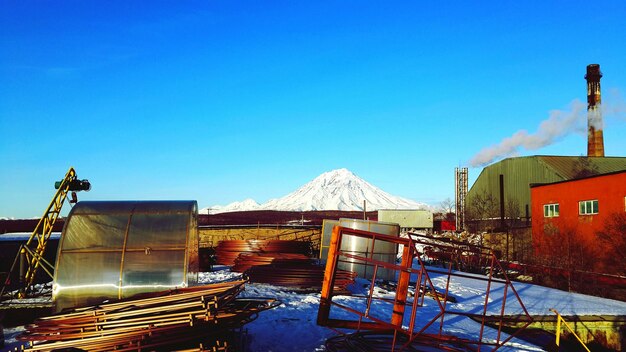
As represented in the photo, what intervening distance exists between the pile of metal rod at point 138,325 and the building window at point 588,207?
2752 centimetres

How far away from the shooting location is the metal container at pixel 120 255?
10.7 meters

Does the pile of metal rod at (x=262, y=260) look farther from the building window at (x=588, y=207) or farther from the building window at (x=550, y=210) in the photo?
the building window at (x=550, y=210)

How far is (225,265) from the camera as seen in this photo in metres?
24.8

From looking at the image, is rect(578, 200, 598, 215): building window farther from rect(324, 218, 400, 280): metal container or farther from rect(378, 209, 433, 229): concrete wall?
rect(378, 209, 433, 229): concrete wall

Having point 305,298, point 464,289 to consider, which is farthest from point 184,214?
point 464,289

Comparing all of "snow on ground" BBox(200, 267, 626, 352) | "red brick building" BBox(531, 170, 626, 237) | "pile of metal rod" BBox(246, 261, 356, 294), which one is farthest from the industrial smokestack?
"pile of metal rod" BBox(246, 261, 356, 294)

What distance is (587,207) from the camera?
28516mm

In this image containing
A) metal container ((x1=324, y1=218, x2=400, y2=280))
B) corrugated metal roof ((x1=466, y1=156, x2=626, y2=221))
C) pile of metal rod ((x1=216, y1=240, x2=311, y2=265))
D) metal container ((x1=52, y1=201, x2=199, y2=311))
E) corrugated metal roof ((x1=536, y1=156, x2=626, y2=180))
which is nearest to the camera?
metal container ((x1=52, y1=201, x2=199, y2=311))

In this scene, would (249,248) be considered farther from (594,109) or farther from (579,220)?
(594,109)

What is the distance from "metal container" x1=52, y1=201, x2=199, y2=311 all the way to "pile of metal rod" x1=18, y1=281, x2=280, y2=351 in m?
3.03

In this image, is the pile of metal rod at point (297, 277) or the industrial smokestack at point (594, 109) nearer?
the pile of metal rod at point (297, 277)

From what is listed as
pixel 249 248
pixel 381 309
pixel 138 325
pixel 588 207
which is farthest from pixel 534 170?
pixel 138 325

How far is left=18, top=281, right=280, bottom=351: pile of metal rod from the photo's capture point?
24.1 feet

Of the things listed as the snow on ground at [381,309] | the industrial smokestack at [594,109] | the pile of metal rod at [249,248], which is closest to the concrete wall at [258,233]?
the pile of metal rod at [249,248]
